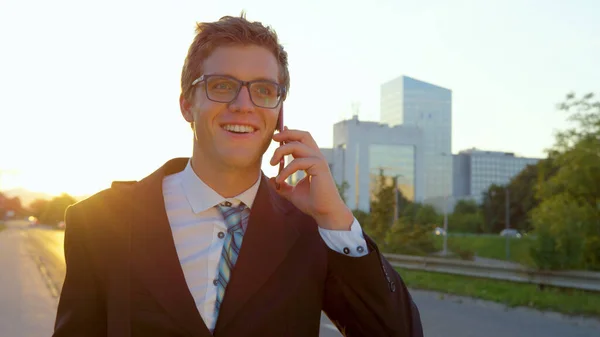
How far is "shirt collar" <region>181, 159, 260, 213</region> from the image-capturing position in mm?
1935

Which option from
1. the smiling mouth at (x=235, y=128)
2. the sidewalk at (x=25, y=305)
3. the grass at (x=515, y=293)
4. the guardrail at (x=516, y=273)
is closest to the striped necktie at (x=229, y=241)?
the smiling mouth at (x=235, y=128)

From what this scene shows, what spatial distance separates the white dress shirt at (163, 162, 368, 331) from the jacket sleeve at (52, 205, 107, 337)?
254 mm

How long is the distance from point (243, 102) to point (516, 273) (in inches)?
464

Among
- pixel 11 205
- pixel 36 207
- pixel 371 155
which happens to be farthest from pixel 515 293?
pixel 36 207

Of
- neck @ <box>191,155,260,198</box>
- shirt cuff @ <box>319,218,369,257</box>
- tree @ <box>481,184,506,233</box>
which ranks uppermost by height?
neck @ <box>191,155,260,198</box>

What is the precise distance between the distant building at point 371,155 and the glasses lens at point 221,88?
4810 inches

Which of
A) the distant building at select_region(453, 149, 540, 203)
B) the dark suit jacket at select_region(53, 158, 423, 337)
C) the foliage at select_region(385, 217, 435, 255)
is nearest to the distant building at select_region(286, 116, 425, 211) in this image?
the distant building at select_region(453, 149, 540, 203)

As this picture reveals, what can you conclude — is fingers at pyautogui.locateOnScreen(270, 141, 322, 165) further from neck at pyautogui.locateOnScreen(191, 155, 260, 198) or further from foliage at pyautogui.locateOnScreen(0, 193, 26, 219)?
foliage at pyautogui.locateOnScreen(0, 193, 26, 219)

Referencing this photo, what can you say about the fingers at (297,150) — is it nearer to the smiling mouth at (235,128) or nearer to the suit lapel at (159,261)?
the smiling mouth at (235,128)

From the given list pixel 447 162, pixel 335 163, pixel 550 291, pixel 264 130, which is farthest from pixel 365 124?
pixel 264 130

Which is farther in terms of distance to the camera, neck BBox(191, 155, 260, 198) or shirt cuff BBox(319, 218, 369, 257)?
neck BBox(191, 155, 260, 198)

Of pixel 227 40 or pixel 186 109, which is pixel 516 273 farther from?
pixel 227 40

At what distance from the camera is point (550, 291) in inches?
446

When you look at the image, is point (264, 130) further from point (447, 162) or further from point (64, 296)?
point (447, 162)
